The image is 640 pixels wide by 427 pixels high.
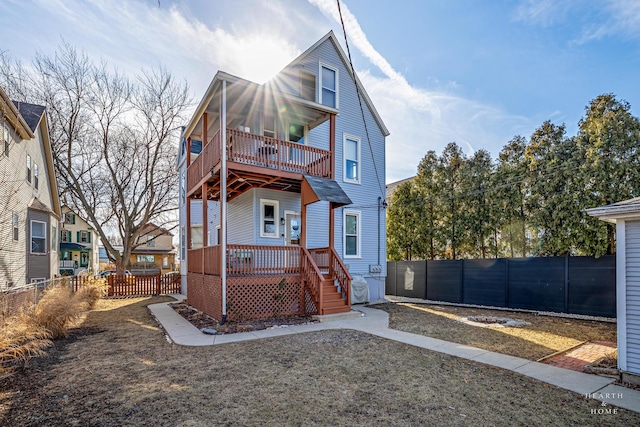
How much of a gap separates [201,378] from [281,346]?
2.03 metres

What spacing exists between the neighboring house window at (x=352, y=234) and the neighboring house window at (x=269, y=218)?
117 inches

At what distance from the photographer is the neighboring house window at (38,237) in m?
13.0

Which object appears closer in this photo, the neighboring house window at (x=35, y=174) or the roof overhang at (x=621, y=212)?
the roof overhang at (x=621, y=212)

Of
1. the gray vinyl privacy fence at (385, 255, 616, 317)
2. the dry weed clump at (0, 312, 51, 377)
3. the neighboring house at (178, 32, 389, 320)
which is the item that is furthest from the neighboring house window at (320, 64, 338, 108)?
the dry weed clump at (0, 312, 51, 377)

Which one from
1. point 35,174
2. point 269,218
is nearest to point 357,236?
point 269,218

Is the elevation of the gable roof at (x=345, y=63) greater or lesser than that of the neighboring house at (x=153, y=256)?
greater

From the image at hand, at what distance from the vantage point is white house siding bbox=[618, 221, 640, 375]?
4602 millimetres

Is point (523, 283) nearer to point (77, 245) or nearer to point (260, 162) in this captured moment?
point (260, 162)

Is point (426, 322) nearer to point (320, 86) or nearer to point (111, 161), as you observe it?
point (320, 86)

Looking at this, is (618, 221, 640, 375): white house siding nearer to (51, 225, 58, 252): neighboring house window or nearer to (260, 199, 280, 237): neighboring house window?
(260, 199, 280, 237): neighboring house window

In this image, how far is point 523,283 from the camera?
456 inches

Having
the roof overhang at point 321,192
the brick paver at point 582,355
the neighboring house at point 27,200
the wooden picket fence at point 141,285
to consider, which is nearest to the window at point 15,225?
the neighboring house at point 27,200

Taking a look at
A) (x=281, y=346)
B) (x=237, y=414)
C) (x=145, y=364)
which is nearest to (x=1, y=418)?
(x=145, y=364)

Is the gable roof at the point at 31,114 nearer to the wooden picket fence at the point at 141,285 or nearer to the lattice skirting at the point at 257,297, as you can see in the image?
the wooden picket fence at the point at 141,285
